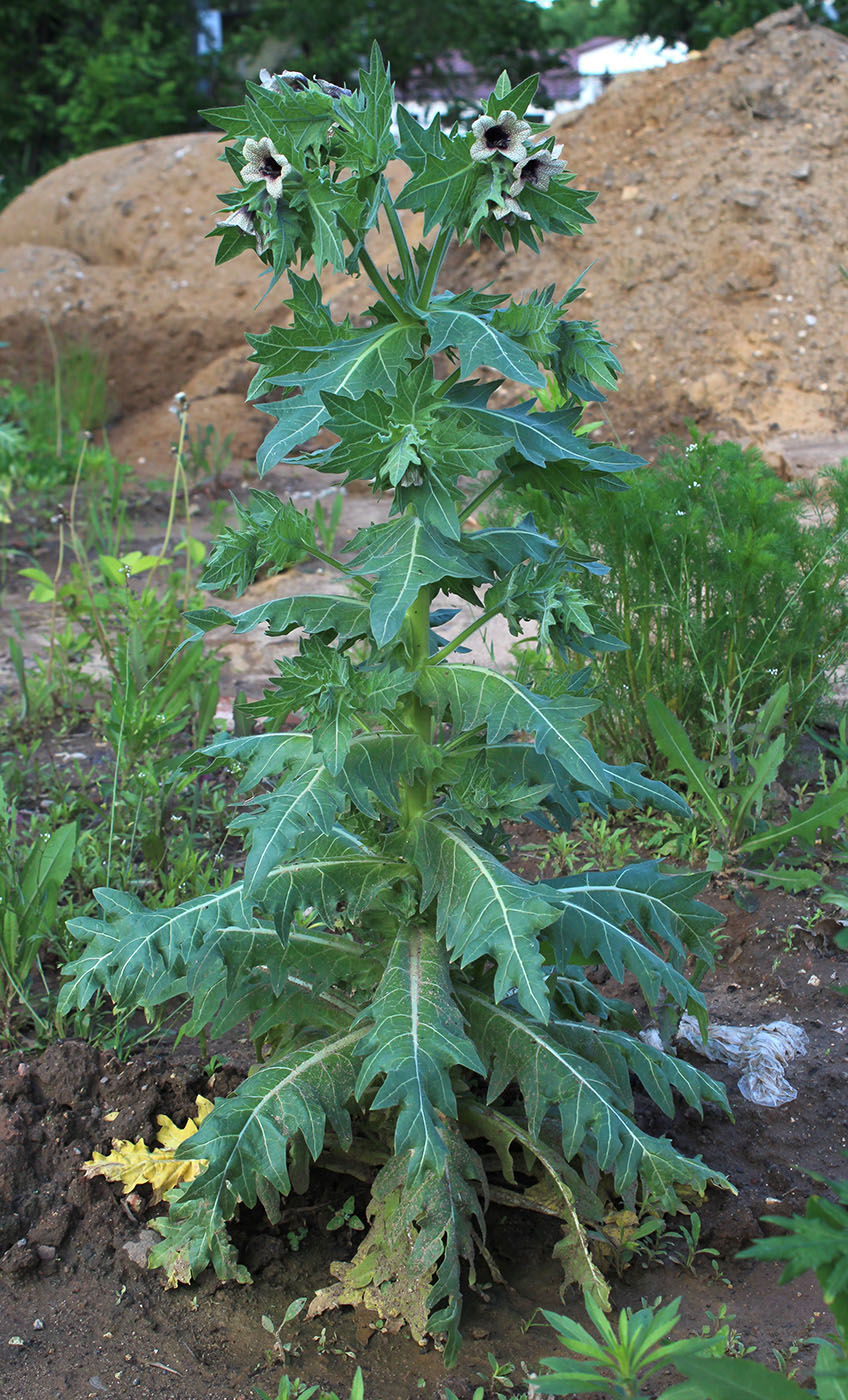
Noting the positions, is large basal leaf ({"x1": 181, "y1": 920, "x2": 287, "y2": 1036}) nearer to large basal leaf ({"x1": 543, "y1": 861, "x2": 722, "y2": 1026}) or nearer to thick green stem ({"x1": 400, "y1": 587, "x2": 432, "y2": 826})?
thick green stem ({"x1": 400, "y1": 587, "x2": 432, "y2": 826})

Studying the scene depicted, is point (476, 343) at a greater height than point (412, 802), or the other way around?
point (476, 343)

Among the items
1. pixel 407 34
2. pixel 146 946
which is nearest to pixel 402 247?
pixel 146 946

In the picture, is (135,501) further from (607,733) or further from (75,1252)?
(75,1252)

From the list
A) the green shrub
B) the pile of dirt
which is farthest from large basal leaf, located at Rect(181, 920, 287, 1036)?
the pile of dirt

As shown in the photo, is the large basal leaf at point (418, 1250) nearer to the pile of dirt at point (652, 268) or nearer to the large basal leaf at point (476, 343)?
the large basal leaf at point (476, 343)

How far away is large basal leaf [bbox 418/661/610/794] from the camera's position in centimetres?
182

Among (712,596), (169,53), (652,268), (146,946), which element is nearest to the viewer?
(146,946)

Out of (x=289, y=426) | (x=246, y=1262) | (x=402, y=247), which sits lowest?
(x=246, y=1262)

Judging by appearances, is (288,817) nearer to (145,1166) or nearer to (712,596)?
(145,1166)

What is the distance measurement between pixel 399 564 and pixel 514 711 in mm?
318

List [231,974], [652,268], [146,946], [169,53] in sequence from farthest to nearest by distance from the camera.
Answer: [169,53] → [652,268] → [231,974] → [146,946]

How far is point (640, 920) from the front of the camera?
2.16 meters

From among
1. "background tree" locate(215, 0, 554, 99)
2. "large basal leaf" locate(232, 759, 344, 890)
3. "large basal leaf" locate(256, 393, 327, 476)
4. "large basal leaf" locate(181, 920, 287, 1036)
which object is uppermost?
"background tree" locate(215, 0, 554, 99)

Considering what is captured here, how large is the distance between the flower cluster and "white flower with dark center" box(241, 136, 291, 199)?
292 mm
